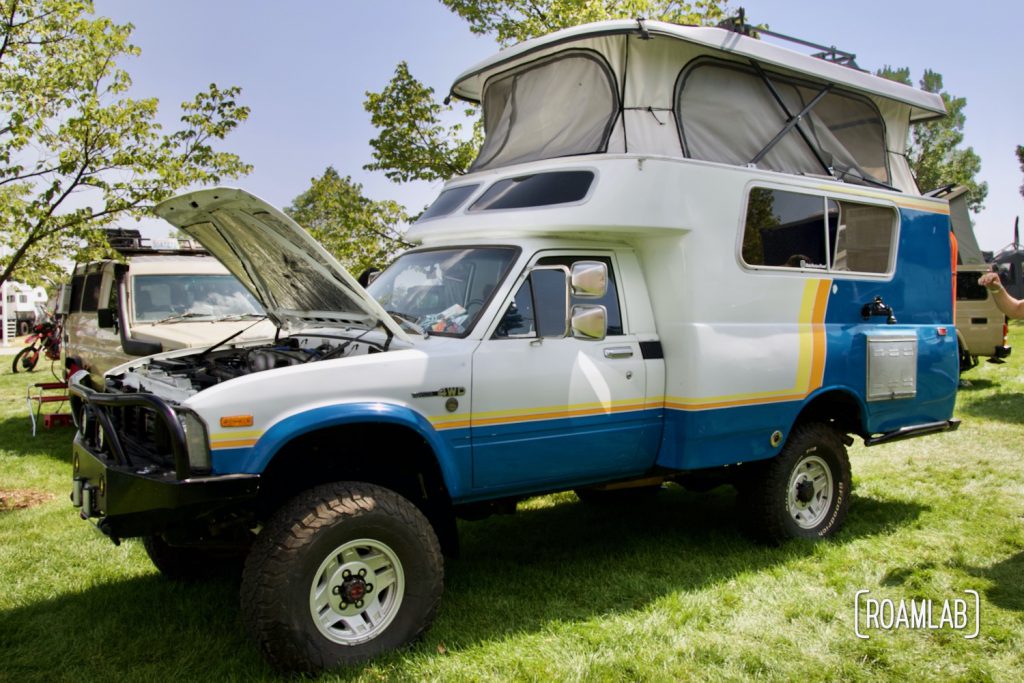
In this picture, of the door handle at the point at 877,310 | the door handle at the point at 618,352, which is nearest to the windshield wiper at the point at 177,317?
the door handle at the point at 618,352

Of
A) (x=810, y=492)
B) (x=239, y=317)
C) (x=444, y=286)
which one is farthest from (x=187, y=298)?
(x=810, y=492)

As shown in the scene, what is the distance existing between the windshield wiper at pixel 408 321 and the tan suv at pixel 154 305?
337 cm

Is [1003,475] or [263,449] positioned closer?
[263,449]

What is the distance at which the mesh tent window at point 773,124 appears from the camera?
5684mm

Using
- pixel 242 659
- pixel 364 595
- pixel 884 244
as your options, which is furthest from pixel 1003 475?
pixel 242 659

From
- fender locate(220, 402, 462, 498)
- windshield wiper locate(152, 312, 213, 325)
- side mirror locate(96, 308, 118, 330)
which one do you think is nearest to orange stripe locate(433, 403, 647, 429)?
fender locate(220, 402, 462, 498)

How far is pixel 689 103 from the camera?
222 inches

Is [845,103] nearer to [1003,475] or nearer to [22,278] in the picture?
[1003,475]

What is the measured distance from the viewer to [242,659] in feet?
13.6

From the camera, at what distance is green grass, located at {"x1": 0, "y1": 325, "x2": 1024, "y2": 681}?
408 centimetres

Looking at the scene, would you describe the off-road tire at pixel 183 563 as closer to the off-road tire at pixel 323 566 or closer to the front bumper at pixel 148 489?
the front bumper at pixel 148 489

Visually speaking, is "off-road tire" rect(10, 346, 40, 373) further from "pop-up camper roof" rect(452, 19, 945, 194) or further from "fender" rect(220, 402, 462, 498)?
"fender" rect(220, 402, 462, 498)

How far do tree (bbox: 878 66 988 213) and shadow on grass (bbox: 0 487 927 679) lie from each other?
82.5ft

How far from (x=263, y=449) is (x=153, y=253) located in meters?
6.90
